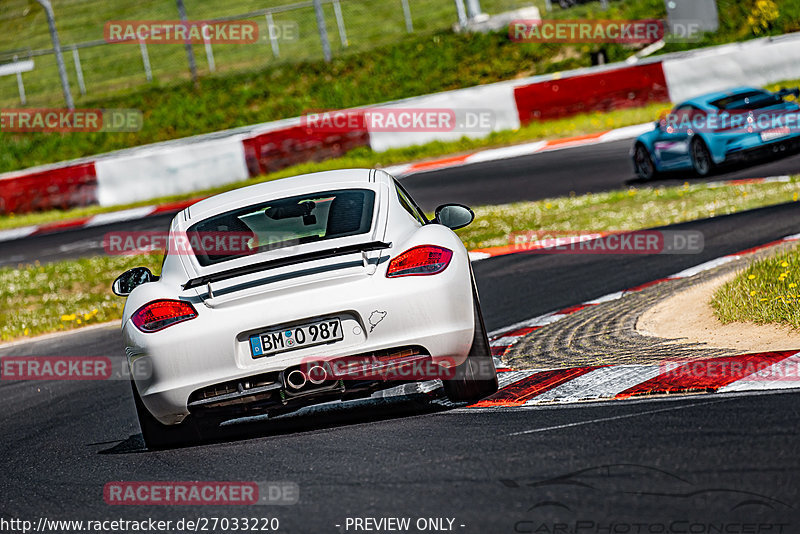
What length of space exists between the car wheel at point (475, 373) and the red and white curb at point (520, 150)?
14265 millimetres

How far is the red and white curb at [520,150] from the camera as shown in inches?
778

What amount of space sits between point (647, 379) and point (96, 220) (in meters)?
17.2

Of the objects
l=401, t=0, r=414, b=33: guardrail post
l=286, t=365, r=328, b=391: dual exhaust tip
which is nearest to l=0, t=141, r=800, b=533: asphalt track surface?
l=286, t=365, r=328, b=391: dual exhaust tip

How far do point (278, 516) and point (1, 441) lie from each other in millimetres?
3119

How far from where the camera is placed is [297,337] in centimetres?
536

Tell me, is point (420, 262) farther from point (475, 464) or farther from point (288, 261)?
point (475, 464)

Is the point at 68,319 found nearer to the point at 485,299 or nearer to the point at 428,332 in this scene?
the point at 485,299

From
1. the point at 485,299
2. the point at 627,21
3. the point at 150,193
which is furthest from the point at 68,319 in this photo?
the point at 627,21

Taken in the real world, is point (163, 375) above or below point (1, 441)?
above

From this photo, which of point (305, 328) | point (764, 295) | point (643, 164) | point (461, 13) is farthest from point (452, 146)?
point (305, 328)

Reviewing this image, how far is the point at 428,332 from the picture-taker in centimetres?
539

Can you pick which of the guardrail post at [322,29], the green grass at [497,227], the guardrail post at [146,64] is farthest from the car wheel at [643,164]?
the guardrail post at [146,64]

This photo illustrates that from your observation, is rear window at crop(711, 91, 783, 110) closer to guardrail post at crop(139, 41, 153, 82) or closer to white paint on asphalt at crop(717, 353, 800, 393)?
white paint on asphalt at crop(717, 353, 800, 393)

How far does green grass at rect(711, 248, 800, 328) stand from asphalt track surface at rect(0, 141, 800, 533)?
5.79ft
